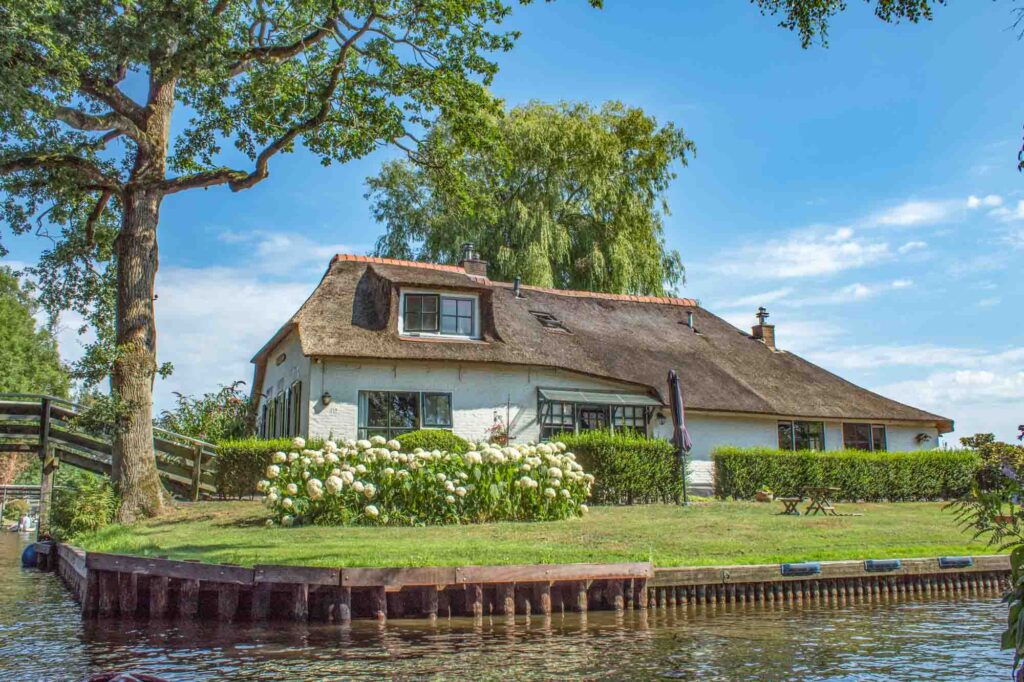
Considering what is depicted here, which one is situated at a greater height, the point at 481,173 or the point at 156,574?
the point at 481,173

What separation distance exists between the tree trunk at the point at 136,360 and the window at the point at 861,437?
19930 millimetres

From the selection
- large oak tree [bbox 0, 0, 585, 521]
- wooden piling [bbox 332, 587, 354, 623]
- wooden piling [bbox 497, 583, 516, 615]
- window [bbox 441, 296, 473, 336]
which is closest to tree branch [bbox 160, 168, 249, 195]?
large oak tree [bbox 0, 0, 585, 521]

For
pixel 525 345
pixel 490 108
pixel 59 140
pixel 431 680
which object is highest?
pixel 490 108

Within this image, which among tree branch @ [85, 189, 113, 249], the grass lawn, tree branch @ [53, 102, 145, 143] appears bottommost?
the grass lawn

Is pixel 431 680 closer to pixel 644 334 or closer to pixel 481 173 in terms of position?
pixel 644 334

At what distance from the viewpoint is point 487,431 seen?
22250 mm

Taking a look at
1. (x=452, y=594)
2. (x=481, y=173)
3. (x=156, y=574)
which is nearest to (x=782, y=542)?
(x=452, y=594)

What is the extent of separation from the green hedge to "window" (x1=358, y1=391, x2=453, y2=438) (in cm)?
721

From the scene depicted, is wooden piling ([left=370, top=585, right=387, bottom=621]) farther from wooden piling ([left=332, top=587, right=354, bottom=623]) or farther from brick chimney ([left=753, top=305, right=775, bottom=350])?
brick chimney ([left=753, top=305, right=775, bottom=350])

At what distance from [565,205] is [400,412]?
56.1ft

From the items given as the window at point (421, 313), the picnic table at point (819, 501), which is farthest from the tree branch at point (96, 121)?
the picnic table at point (819, 501)

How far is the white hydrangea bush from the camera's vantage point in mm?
14320

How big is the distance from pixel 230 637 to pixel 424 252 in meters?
28.2

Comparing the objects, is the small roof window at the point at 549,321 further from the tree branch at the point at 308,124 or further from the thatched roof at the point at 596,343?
the tree branch at the point at 308,124
